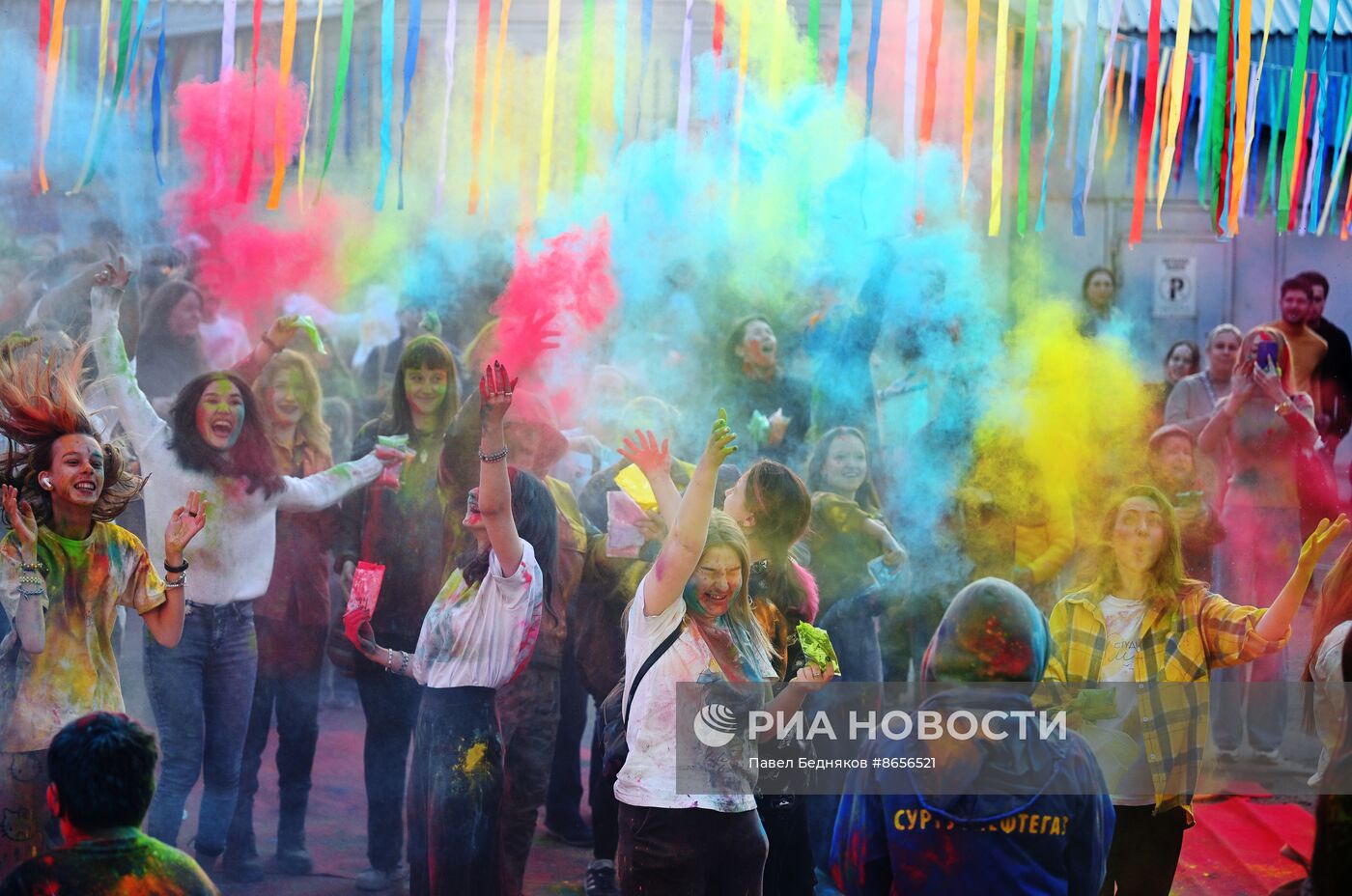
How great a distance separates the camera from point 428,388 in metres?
4.57

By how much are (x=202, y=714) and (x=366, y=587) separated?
668 millimetres

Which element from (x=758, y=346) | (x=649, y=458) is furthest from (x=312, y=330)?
(x=758, y=346)

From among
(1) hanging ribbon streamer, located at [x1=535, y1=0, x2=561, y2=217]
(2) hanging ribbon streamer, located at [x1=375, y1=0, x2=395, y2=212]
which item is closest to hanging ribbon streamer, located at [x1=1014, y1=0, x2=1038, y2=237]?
(1) hanging ribbon streamer, located at [x1=535, y1=0, x2=561, y2=217]

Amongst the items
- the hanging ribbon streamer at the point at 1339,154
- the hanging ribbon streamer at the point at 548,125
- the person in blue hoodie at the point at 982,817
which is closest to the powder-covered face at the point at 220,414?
the hanging ribbon streamer at the point at 548,125

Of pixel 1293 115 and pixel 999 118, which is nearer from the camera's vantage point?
pixel 999 118

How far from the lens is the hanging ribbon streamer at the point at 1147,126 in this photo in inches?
186

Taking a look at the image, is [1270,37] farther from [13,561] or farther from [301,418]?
Answer: [13,561]

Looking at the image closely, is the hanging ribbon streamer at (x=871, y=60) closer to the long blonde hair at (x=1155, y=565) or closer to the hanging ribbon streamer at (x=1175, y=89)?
the hanging ribbon streamer at (x=1175, y=89)

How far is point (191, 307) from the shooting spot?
480 cm

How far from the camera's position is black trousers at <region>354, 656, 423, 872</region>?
4484 millimetres

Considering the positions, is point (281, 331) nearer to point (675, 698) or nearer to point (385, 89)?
point (385, 89)

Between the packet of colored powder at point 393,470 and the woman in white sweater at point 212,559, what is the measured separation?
0.07m

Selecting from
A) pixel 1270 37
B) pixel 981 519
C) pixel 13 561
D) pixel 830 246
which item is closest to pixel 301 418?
pixel 13 561

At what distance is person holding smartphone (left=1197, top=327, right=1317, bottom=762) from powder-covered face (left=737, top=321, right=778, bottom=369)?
159 centimetres
